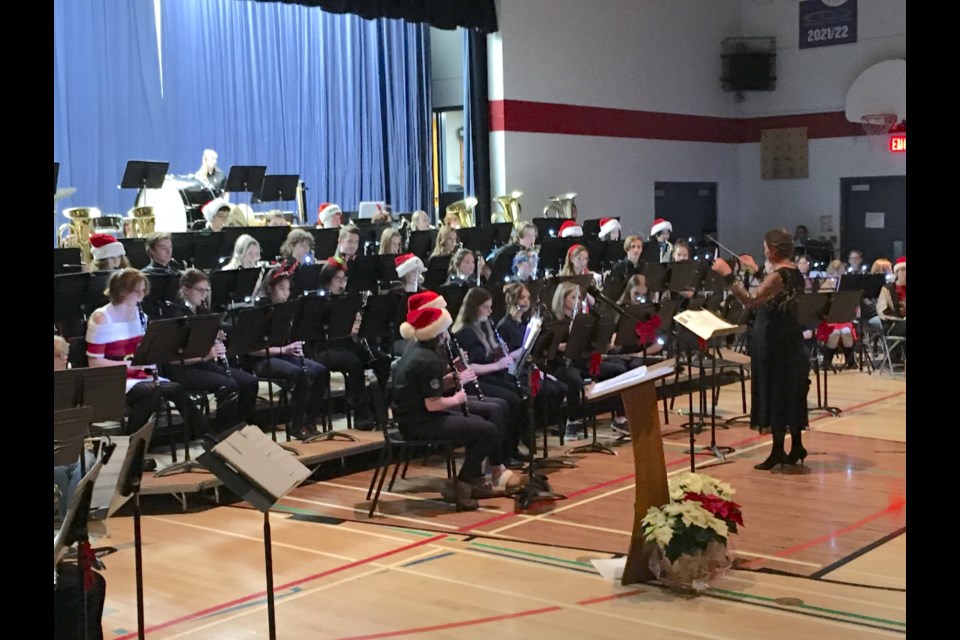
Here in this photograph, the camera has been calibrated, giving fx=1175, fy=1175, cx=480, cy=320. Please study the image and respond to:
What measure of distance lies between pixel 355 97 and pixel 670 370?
12012 millimetres

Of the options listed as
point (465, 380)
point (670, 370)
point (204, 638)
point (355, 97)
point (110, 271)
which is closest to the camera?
point (204, 638)

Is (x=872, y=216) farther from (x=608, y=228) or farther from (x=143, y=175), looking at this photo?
(x=143, y=175)

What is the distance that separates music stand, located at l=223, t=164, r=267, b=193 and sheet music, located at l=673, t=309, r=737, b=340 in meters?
6.17

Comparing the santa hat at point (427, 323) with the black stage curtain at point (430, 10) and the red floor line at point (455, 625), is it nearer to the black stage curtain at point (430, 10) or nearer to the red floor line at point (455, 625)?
the red floor line at point (455, 625)

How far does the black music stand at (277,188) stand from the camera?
42.8 feet

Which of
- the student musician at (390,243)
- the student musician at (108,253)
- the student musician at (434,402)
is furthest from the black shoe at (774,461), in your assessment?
the student musician at (108,253)

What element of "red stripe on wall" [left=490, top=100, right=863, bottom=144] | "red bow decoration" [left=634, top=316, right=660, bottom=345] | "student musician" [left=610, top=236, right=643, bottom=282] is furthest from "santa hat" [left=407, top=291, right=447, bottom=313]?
"red stripe on wall" [left=490, top=100, right=863, bottom=144]

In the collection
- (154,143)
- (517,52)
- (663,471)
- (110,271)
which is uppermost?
(517,52)

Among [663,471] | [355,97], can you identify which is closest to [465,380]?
[663,471]

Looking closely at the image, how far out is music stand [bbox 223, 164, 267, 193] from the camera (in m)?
12.5

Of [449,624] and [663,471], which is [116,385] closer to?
[449,624]

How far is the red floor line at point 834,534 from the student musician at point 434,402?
A: 2.02 metres

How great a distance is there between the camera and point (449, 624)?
5.26m

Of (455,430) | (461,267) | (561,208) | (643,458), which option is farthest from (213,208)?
(643,458)
